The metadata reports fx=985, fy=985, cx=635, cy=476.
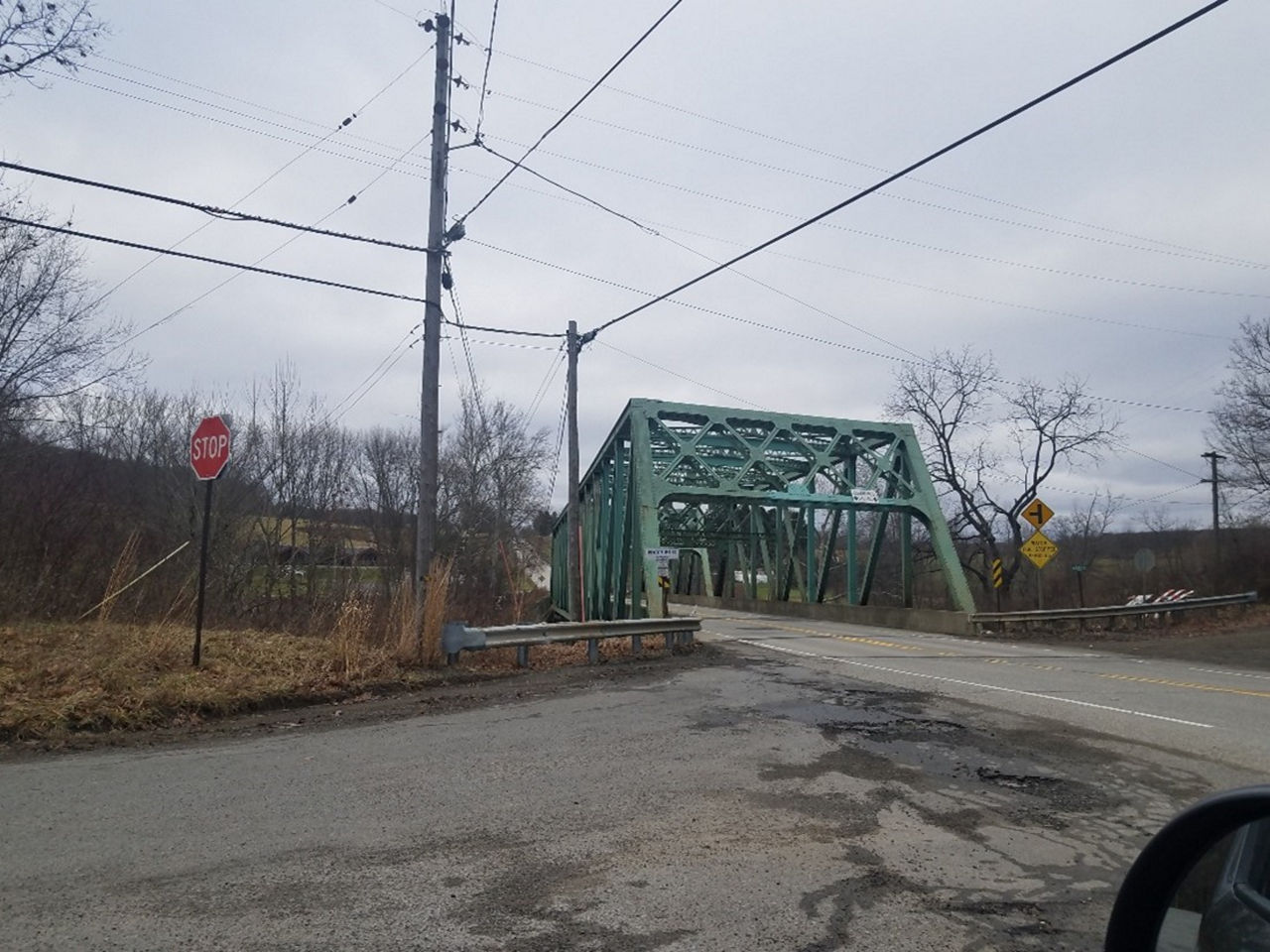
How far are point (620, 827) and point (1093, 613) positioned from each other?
24.1 metres

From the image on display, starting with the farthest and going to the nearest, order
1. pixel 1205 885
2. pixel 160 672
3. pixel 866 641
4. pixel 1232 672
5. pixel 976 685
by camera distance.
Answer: pixel 866 641 < pixel 1232 672 < pixel 976 685 < pixel 160 672 < pixel 1205 885

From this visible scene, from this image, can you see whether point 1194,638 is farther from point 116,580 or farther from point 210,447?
point 116,580

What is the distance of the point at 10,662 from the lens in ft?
34.4

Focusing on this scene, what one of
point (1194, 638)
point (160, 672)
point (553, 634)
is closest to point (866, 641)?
point (1194, 638)

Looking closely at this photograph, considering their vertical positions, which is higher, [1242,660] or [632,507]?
[632,507]

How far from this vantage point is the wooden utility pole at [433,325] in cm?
1489

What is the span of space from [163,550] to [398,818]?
1729 cm

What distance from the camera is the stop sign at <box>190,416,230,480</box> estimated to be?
38.9 ft

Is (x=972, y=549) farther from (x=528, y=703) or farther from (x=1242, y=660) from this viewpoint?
(x=528, y=703)

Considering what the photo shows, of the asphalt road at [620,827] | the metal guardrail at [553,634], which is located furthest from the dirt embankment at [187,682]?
the asphalt road at [620,827]

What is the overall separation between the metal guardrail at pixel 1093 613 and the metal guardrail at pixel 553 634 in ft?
38.3

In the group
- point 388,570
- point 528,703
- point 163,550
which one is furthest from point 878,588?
point 528,703

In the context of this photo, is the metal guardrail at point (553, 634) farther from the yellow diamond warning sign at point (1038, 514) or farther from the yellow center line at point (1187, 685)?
the yellow diamond warning sign at point (1038, 514)

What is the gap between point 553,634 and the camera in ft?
49.9
